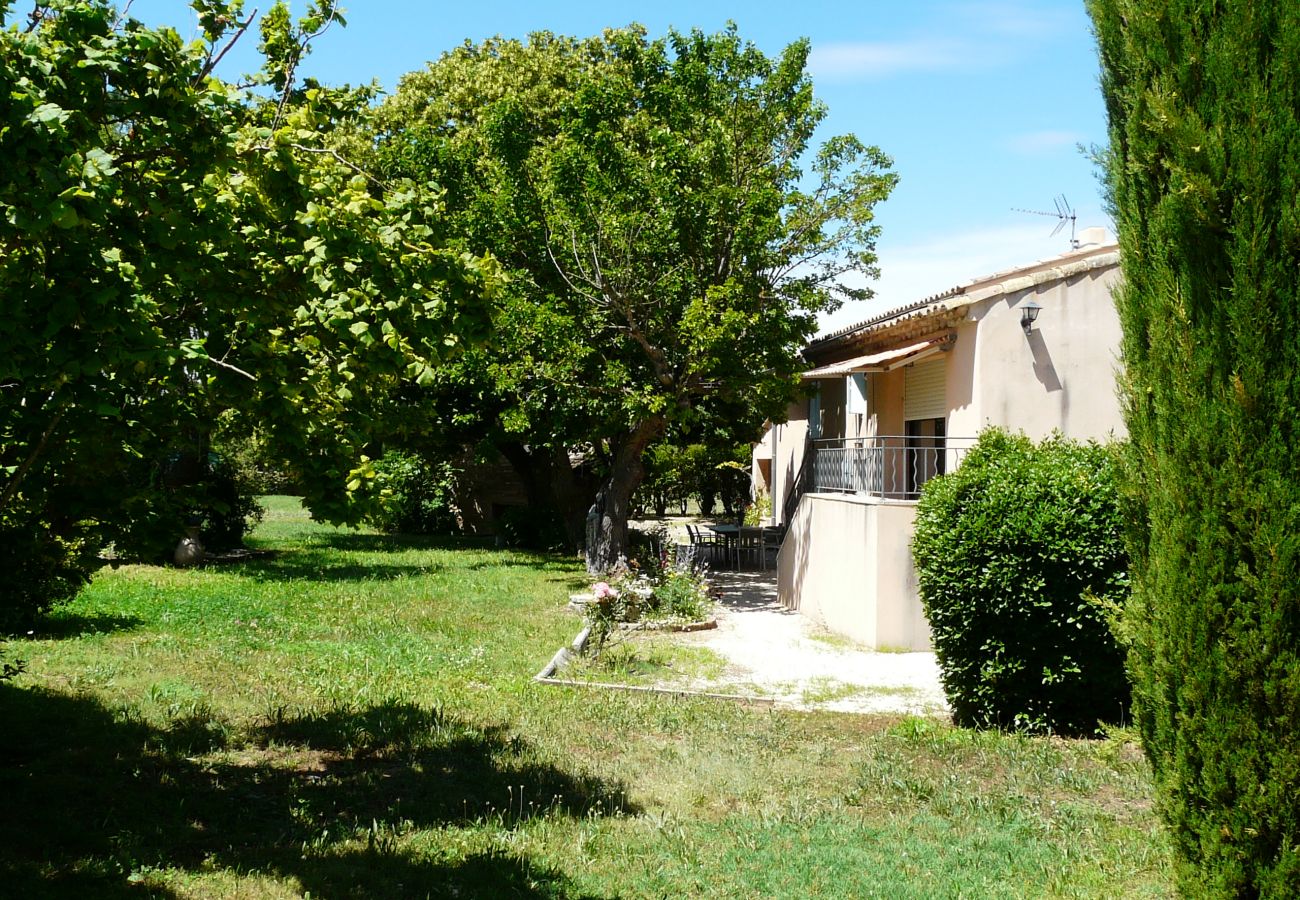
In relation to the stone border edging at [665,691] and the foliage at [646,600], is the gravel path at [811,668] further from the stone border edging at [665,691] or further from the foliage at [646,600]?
the foliage at [646,600]

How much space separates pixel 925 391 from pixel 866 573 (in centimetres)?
482

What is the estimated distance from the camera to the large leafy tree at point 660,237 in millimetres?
18969

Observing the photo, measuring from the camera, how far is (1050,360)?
49.3ft

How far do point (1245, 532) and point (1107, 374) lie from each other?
11.9m

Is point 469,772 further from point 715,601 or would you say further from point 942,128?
point 715,601

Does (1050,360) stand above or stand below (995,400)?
above

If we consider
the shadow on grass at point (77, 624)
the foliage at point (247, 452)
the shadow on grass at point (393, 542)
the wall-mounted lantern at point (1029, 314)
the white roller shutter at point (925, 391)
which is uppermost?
the wall-mounted lantern at point (1029, 314)

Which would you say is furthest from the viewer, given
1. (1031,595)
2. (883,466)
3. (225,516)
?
(225,516)

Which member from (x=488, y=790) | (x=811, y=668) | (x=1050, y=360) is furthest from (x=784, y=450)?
(x=488, y=790)

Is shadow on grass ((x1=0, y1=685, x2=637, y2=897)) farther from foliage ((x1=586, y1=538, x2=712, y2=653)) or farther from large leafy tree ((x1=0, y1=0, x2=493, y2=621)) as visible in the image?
foliage ((x1=586, y1=538, x2=712, y2=653))

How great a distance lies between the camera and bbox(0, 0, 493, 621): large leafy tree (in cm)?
448

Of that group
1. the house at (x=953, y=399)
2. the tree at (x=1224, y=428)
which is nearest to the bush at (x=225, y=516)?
the house at (x=953, y=399)

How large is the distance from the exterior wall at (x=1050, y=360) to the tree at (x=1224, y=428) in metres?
11.0

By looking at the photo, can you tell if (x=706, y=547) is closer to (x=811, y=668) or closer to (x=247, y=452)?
(x=811, y=668)
